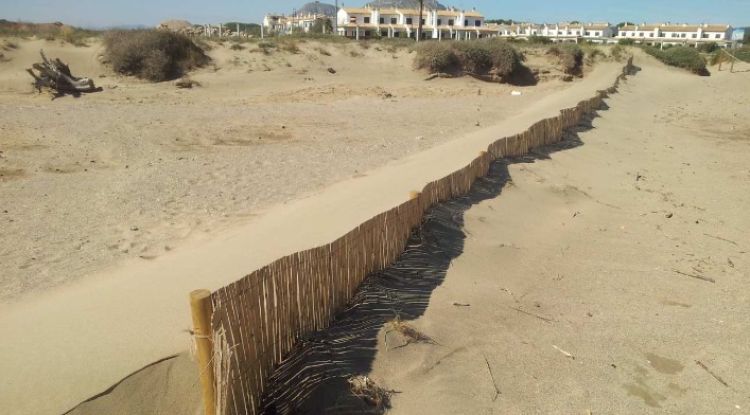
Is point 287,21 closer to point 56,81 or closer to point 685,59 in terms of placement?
point 685,59

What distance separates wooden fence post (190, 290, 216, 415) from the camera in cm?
261

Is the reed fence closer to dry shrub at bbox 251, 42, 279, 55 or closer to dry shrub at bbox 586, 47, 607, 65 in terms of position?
dry shrub at bbox 251, 42, 279, 55

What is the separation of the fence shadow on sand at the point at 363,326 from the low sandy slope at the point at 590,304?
151mm

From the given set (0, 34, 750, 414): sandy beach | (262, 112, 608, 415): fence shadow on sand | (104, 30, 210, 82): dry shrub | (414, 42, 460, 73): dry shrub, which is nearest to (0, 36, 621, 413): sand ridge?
(0, 34, 750, 414): sandy beach

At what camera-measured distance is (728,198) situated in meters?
9.34

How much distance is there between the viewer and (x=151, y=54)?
23.3 metres

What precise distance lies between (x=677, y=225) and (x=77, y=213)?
8.00m

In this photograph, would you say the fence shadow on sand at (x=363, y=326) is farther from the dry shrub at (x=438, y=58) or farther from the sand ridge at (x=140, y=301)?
the dry shrub at (x=438, y=58)

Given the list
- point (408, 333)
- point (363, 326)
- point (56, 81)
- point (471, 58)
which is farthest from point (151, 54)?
point (408, 333)

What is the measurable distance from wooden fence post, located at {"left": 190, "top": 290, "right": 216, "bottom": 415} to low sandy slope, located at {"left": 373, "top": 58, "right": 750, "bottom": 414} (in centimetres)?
112

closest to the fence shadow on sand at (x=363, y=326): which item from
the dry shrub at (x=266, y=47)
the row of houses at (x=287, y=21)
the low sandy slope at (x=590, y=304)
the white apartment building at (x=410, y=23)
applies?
the low sandy slope at (x=590, y=304)

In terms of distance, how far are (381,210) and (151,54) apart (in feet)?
68.7

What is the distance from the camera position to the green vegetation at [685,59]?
35.3 m

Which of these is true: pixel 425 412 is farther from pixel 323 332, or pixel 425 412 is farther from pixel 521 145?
pixel 521 145
